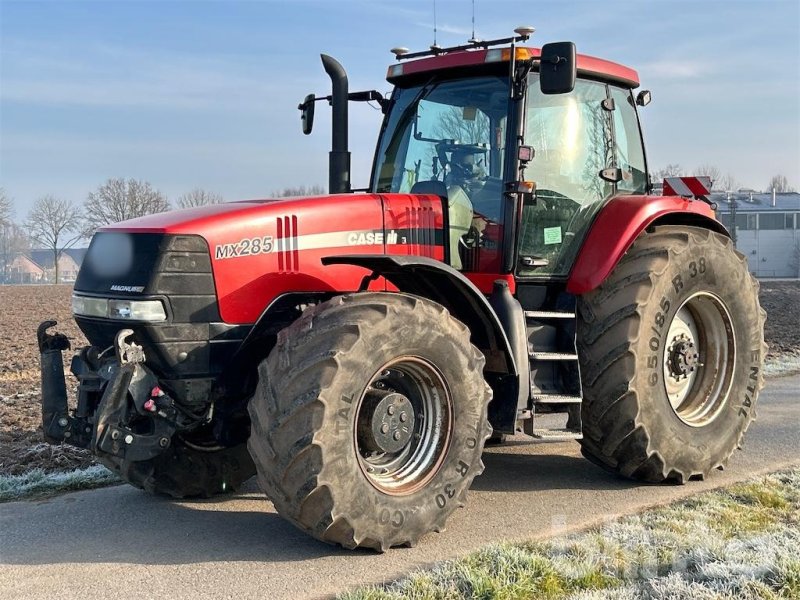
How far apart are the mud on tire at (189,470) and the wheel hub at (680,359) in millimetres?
2967

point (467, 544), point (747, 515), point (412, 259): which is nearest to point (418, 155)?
point (412, 259)

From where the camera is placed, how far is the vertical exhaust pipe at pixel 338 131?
595 cm

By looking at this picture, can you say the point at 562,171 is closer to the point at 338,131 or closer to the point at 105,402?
the point at 338,131

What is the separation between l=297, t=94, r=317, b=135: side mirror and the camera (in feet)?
20.7

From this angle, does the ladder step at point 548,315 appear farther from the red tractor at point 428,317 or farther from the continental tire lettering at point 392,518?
the continental tire lettering at point 392,518

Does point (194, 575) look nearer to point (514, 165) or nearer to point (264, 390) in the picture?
point (264, 390)

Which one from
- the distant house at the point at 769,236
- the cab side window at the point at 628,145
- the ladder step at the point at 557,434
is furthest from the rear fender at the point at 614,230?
the distant house at the point at 769,236

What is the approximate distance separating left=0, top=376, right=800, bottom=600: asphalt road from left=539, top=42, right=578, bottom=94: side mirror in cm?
249

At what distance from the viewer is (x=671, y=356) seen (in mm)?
5852

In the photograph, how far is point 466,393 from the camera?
462cm

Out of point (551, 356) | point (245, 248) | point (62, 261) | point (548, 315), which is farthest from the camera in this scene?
point (62, 261)

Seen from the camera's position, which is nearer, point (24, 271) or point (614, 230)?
point (614, 230)

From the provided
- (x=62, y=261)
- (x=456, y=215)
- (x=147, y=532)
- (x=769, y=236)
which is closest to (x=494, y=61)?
(x=456, y=215)

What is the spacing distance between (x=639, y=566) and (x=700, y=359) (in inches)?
106
